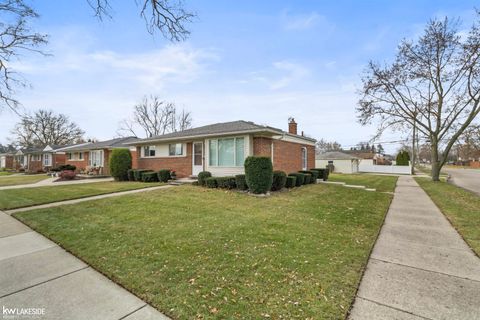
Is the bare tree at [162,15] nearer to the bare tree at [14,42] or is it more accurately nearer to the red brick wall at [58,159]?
the bare tree at [14,42]

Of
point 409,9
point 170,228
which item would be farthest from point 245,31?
point 170,228

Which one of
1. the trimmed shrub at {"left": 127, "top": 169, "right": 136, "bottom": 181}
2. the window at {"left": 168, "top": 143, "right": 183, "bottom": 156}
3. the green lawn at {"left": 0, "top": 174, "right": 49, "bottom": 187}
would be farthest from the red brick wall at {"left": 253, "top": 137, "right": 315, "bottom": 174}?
the green lawn at {"left": 0, "top": 174, "right": 49, "bottom": 187}

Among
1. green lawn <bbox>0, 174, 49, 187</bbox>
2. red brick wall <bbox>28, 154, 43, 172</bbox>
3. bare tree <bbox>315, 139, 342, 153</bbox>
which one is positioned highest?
bare tree <bbox>315, 139, 342, 153</bbox>

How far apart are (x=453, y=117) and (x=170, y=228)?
79.0ft

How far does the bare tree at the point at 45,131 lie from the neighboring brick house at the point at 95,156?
24.6 meters

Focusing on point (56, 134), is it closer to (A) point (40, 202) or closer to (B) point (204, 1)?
(A) point (40, 202)

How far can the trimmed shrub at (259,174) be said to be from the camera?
9891 mm

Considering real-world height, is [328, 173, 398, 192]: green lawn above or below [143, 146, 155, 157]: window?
below

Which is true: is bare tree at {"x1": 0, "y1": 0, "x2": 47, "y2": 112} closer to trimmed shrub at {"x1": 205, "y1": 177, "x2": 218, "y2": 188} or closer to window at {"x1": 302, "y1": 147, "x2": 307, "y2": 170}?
trimmed shrub at {"x1": 205, "y1": 177, "x2": 218, "y2": 188}

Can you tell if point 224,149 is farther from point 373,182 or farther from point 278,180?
point 373,182

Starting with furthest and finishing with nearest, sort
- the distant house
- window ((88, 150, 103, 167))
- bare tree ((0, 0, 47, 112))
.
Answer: the distant house < window ((88, 150, 103, 167)) < bare tree ((0, 0, 47, 112))

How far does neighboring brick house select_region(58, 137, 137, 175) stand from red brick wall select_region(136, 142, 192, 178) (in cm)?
353

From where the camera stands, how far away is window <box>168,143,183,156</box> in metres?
15.1

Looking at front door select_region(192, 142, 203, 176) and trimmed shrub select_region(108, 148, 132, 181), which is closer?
front door select_region(192, 142, 203, 176)
